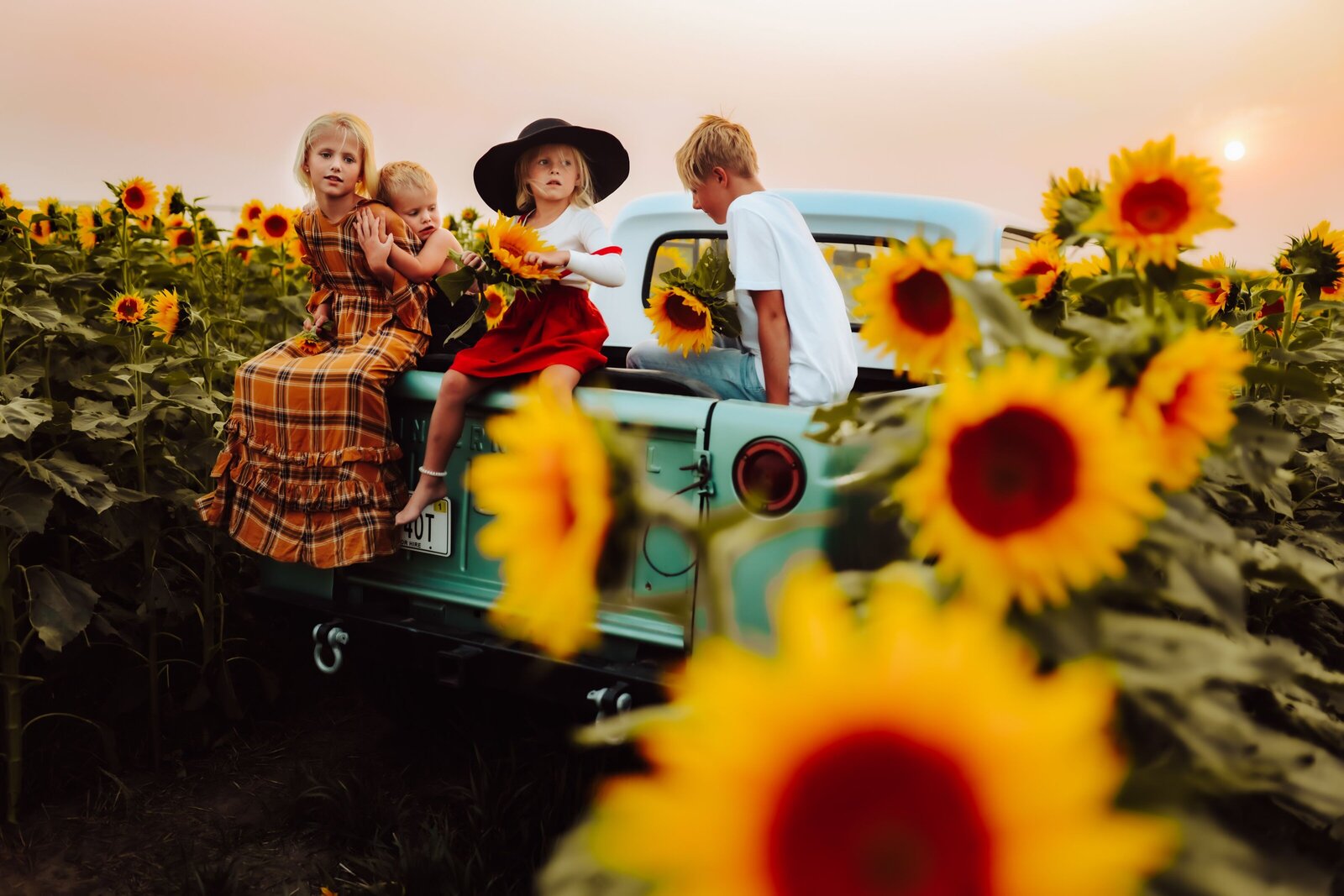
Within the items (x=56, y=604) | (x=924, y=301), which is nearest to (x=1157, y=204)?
(x=924, y=301)

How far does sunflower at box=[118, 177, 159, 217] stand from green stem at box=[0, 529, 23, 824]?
1635mm

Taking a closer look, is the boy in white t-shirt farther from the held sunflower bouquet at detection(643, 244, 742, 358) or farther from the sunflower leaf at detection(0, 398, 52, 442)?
the sunflower leaf at detection(0, 398, 52, 442)

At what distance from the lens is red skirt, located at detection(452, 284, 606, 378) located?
9.42 feet

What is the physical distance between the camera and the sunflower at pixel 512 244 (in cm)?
176

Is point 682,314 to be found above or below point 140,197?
below

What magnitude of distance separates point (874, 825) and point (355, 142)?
348 cm

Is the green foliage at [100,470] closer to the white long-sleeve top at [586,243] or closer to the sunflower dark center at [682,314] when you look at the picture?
the white long-sleeve top at [586,243]

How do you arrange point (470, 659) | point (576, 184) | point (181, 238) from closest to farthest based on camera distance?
point (470, 659), point (576, 184), point (181, 238)

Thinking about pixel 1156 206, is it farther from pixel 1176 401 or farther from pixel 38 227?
pixel 38 227

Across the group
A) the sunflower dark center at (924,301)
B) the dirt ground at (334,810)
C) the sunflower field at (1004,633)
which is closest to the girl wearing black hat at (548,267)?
the dirt ground at (334,810)

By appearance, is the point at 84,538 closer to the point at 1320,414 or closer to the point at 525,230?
the point at 525,230

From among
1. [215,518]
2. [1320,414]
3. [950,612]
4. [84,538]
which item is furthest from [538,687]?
[950,612]

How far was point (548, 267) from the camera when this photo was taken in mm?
2926

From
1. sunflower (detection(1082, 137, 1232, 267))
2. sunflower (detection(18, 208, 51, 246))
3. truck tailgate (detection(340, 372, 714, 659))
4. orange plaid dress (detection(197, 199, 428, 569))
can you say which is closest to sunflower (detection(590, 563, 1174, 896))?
sunflower (detection(1082, 137, 1232, 267))
